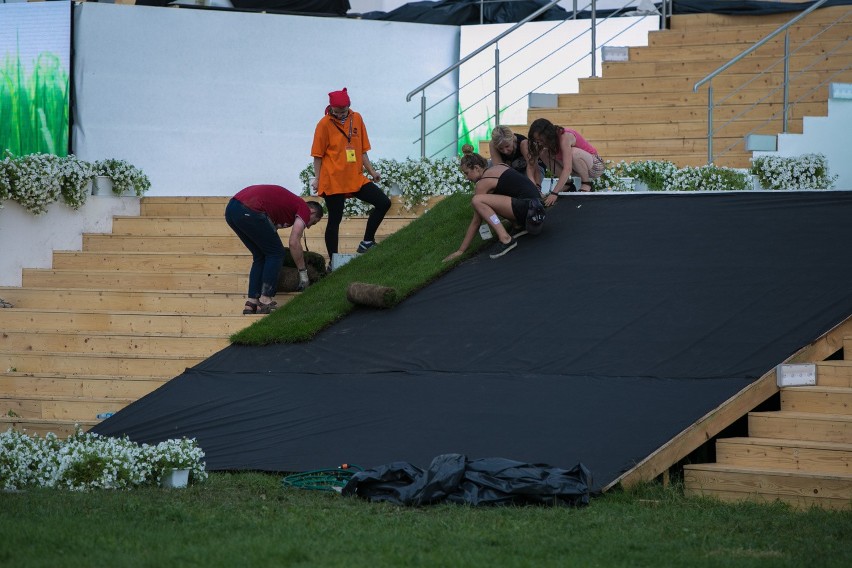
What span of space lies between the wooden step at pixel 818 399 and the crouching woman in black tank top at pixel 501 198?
10.1ft

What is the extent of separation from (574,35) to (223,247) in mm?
5791

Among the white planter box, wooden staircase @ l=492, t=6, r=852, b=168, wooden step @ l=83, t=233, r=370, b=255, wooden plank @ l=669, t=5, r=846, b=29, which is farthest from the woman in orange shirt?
wooden plank @ l=669, t=5, r=846, b=29

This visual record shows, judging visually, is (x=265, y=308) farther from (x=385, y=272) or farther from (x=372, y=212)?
(x=372, y=212)

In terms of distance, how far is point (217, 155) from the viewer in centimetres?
1564

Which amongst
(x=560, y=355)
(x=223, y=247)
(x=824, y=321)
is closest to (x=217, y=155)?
A: (x=223, y=247)

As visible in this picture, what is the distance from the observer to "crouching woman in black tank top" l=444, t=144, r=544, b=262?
10477 mm

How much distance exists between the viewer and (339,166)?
11438mm

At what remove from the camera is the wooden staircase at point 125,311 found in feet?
33.8

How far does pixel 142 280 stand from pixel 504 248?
3.60 meters

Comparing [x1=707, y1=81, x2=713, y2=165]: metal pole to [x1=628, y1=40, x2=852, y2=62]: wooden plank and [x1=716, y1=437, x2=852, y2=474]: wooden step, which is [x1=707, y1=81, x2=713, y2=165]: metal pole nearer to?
[x1=628, y1=40, x2=852, y2=62]: wooden plank

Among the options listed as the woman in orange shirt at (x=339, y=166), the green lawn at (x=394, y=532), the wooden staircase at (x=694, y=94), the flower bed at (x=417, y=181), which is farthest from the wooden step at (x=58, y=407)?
the wooden staircase at (x=694, y=94)

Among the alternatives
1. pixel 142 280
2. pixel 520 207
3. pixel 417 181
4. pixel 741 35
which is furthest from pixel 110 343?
pixel 741 35

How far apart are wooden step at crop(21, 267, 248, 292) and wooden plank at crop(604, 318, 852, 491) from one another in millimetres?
5421

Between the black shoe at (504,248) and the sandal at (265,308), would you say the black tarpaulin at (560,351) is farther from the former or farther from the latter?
the sandal at (265,308)
